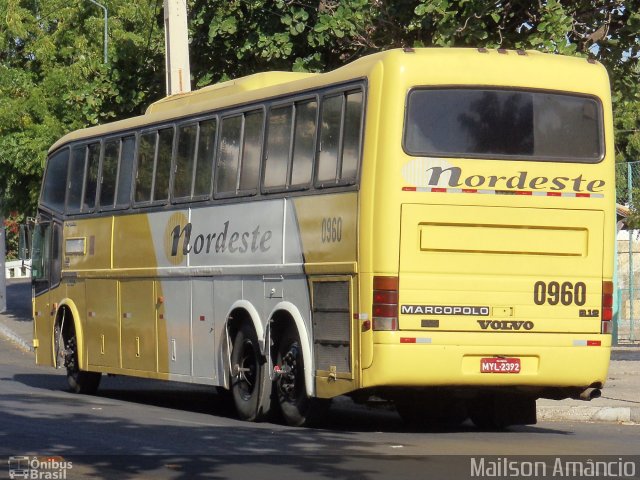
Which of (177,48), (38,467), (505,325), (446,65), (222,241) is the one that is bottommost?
(38,467)

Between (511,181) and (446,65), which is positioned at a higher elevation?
(446,65)

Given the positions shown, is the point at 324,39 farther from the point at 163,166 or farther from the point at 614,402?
the point at 614,402

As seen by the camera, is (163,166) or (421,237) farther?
(163,166)

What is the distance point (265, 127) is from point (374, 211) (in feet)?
8.27

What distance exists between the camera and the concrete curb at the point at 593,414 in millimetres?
15617

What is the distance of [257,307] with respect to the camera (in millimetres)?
15109

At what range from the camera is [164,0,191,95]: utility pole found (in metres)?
21.7

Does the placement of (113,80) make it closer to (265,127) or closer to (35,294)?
(35,294)

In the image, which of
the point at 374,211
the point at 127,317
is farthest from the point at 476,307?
the point at 127,317

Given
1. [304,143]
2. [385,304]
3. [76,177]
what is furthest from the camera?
[76,177]

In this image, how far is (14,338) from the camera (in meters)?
33.6

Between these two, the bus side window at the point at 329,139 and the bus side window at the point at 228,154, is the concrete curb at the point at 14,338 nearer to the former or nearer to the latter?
the bus side window at the point at 228,154

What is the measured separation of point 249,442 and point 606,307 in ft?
12.2

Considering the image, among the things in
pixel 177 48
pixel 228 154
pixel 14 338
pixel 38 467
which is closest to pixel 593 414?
pixel 228 154
